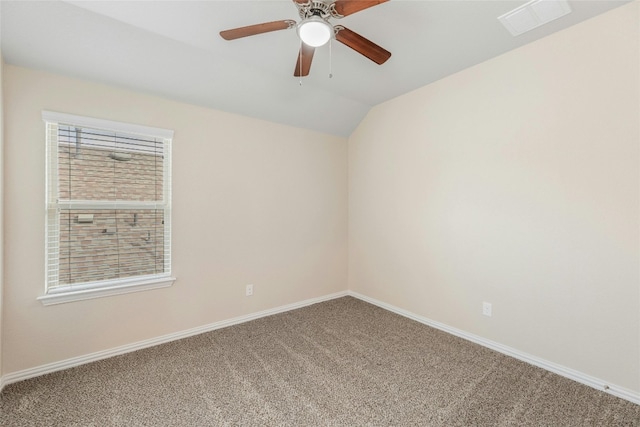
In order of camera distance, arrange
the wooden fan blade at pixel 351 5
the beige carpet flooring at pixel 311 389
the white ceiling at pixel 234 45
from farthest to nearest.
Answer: the white ceiling at pixel 234 45
the beige carpet flooring at pixel 311 389
the wooden fan blade at pixel 351 5

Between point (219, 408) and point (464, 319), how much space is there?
2265mm

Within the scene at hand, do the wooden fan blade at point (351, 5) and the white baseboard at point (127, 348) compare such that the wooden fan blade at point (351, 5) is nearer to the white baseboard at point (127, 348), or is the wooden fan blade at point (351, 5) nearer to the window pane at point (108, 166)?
the window pane at point (108, 166)

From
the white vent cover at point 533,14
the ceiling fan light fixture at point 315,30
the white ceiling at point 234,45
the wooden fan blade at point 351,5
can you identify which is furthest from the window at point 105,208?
the white vent cover at point 533,14

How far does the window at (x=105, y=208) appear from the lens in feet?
7.19

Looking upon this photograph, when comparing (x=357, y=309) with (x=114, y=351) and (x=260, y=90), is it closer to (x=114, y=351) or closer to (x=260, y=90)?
(x=114, y=351)

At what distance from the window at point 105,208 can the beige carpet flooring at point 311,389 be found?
2.25ft

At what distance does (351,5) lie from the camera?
1.43 meters

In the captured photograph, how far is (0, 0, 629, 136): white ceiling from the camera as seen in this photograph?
1826mm

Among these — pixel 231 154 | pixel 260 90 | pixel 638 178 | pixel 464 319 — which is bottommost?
pixel 464 319

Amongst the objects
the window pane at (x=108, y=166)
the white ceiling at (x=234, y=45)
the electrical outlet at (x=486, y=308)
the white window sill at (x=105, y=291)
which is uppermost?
the white ceiling at (x=234, y=45)

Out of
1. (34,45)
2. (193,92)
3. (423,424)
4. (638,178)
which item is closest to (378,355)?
(423,424)

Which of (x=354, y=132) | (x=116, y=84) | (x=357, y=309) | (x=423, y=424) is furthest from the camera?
(x=354, y=132)

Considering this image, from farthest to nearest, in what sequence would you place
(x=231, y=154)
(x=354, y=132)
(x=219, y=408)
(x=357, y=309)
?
(x=354, y=132) < (x=357, y=309) < (x=231, y=154) < (x=219, y=408)

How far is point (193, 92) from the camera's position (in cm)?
264
